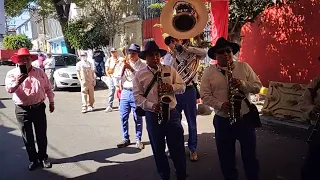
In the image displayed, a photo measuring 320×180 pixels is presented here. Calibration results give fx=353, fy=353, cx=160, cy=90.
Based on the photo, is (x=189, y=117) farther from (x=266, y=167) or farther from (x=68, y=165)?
(x=68, y=165)

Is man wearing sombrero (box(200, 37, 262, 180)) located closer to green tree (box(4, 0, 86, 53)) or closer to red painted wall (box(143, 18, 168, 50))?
red painted wall (box(143, 18, 168, 50))

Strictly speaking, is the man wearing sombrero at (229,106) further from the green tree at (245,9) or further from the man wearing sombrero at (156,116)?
the green tree at (245,9)

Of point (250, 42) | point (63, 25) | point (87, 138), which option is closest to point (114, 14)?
point (63, 25)

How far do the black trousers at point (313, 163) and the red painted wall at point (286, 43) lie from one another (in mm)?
5880

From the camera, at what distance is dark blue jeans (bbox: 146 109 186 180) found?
4.00 meters

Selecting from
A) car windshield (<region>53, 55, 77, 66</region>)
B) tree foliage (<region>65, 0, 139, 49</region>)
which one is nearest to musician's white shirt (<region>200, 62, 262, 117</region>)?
car windshield (<region>53, 55, 77, 66</region>)

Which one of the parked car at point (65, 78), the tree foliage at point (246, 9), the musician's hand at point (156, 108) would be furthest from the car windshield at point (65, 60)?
the musician's hand at point (156, 108)

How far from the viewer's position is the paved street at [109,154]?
15.9 feet

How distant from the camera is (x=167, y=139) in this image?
13.4ft

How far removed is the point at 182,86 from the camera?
167 inches

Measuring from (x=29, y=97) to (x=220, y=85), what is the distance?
107 inches

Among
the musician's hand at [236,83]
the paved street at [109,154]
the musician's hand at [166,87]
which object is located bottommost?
the paved street at [109,154]

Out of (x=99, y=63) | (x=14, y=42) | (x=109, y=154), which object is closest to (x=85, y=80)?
(x=109, y=154)

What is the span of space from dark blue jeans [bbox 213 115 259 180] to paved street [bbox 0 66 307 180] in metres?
0.78
